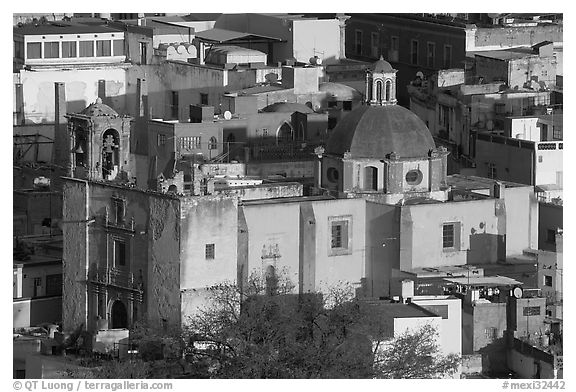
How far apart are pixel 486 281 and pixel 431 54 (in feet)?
118

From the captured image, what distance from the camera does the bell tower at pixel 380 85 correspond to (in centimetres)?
10106

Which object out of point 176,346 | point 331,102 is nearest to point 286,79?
point 331,102

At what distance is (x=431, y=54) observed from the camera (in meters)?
132

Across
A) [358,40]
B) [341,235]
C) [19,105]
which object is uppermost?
[358,40]

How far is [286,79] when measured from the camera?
118 m

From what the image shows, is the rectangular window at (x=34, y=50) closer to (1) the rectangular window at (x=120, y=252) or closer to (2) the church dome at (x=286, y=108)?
(2) the church dome at (x=286, y=108)

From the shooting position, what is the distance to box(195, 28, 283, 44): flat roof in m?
128

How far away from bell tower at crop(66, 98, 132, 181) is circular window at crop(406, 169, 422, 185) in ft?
27.1

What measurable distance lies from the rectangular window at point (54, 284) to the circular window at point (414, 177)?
401 inches

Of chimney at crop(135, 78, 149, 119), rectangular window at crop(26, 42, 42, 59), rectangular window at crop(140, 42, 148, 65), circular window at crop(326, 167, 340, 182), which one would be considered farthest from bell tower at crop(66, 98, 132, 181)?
rectangular window at crop(140, 42, 148, 65)

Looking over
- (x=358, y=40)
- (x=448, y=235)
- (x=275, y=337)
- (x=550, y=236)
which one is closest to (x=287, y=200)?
(x=448, y=235)

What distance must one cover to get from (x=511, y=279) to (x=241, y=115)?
16.1 m

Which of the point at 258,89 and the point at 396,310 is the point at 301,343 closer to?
the point at 396,310
